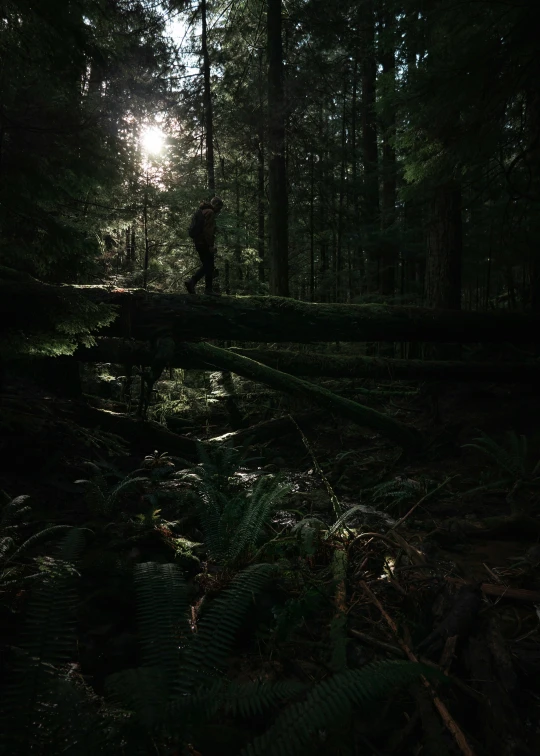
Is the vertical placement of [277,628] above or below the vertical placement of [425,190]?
below

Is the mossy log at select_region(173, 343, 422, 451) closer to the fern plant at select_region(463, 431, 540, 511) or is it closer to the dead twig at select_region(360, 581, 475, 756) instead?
the fern plant at select_region(463, 431, 540, 511)

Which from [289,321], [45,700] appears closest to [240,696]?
[45,700]

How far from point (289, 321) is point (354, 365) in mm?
1724

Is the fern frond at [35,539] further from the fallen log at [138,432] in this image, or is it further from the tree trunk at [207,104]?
the tree trunk at [207,104]

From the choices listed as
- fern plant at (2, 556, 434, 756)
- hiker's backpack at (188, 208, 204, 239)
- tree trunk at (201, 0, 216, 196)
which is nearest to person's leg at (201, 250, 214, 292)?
hiker's backpack at (188, 208, 204, 239)

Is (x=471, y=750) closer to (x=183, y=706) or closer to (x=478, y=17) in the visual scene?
(x=183, y=706)

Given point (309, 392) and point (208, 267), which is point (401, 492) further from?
point (208, 267)

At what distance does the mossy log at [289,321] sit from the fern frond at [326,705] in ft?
18.0

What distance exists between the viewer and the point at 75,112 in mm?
4301

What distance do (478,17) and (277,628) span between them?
675cm

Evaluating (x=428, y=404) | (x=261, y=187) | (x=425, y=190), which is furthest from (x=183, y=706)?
(x=261, y=187)

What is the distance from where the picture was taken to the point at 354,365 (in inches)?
309

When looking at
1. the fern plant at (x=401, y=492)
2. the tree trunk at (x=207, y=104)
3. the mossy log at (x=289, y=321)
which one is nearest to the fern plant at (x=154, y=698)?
the fern plant at (x=401, y=492)

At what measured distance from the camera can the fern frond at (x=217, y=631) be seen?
1.90 metres
